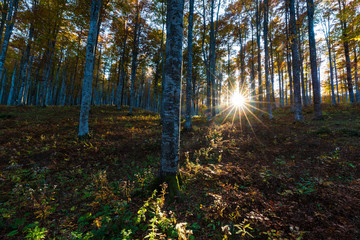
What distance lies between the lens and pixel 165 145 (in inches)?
147

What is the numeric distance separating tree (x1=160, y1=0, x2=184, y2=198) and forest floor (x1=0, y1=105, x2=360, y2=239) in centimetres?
60

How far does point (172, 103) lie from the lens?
12.3 ft

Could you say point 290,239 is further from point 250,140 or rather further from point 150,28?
point 150,28

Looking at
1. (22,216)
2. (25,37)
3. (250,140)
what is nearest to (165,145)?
(22,216)

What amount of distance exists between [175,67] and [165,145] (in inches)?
84.6

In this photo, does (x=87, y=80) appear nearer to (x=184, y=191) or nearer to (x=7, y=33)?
(x=184, y=191)

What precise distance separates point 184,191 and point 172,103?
2.40 metres

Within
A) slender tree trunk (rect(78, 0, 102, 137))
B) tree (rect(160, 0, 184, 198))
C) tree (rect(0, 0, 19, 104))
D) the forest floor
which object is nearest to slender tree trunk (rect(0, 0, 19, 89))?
tree (rect(0, 0, 19, 104))

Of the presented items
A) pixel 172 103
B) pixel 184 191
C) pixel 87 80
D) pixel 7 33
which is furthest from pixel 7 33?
pixel 184 191

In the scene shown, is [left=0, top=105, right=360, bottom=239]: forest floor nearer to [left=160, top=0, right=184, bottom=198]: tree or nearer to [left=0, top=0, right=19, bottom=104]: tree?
[left=160, top=0, right=184, bottom=198]: tree

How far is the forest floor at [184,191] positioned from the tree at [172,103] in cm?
60

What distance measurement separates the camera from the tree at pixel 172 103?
3.71 meters

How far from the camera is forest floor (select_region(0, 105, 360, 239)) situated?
2.50 metres

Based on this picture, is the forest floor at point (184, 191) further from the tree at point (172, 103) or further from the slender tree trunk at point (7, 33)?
the slender tree trunk at point (7, 33)
